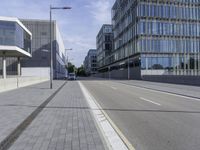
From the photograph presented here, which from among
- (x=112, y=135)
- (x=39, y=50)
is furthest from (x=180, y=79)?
(x=39, y=50)

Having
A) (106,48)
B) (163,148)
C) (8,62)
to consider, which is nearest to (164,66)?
(8,62)

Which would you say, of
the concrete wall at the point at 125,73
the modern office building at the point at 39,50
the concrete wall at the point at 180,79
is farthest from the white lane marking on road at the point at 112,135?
the modern office building at the point at 39,50

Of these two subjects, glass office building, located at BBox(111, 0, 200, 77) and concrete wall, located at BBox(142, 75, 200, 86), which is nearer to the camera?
concrete wall, located at BBox(142, 75, 200, 86)

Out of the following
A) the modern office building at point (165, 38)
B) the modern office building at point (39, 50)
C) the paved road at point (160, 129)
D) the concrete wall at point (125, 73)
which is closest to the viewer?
the paved road at point (160, 129)

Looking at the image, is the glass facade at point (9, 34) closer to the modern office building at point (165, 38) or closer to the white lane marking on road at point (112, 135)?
the modern office building at point (165, 38)

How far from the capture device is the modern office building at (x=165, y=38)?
231 ft

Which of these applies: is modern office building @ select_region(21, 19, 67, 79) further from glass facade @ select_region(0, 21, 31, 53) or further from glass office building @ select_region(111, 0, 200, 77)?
glass facade @ select_region(0, 21, 31, 53)

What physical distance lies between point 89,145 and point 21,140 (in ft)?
5.63

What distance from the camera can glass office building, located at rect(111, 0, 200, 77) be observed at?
70.4 m

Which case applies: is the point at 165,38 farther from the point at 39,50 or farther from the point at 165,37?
the point at 39,50

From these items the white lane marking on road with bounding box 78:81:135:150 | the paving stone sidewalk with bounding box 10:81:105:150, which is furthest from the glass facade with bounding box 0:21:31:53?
the white lane marking on road with bounding box 78:81:135:150

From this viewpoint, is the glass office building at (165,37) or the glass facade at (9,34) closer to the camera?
the glass facade at (9,34)

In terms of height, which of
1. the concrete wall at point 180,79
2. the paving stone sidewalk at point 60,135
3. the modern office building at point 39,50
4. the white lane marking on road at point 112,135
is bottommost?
the white lane marking on road at point 112,135

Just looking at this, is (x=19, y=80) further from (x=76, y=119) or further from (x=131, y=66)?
(x=131, y=66)
